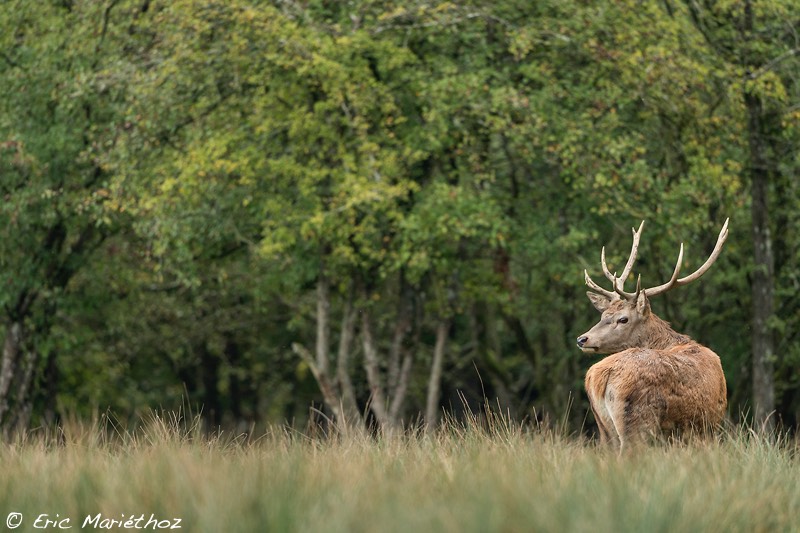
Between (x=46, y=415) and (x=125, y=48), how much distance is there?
7542mm

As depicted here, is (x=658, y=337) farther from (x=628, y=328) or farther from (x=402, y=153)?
(x=402, y=153)

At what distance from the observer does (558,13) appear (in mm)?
18672

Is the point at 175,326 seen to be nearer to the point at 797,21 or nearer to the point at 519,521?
the point at 797,21

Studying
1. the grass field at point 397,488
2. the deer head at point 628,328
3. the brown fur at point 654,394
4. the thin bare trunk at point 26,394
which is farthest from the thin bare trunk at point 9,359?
the brown fur at point 654,394

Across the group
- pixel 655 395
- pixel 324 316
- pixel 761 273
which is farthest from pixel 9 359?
pixel 655 395

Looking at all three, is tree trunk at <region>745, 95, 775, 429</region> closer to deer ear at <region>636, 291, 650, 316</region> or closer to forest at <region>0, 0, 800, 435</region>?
forest at <region>0, 0, 800, 435</region>

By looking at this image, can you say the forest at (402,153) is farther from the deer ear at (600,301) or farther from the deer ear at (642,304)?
the deer ear at (642,304)

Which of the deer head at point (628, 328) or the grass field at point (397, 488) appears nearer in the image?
the grass field at point (397, 488)

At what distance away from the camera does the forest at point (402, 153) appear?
58.0 ft

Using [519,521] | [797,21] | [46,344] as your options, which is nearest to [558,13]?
[797,21]

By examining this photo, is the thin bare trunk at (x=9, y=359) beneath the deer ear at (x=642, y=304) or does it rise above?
beneath

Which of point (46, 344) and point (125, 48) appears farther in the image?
point (46, 344)

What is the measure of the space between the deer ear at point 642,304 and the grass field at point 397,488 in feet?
6.85

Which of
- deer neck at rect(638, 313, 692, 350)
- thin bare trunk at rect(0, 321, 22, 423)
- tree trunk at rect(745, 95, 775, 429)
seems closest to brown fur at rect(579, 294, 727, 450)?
deer neck at rect(638, 313, 692, 350)
